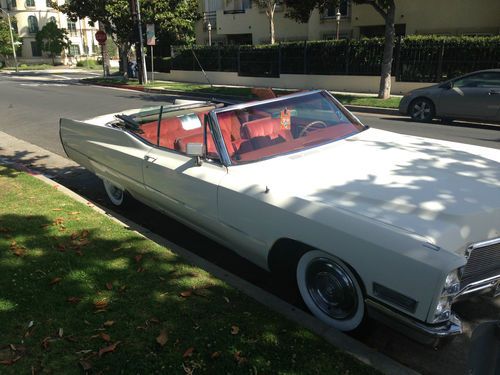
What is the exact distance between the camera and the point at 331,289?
3045mm

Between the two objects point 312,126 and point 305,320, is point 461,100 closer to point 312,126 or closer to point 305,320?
point 312,126

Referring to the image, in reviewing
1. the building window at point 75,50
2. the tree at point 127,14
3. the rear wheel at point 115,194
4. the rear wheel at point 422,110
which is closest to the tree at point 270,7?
the tree at point 127,14

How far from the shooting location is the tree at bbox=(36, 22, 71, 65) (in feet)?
204

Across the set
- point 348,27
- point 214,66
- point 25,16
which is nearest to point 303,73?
point 348,27

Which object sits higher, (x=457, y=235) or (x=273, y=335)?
(x=457, y=235)

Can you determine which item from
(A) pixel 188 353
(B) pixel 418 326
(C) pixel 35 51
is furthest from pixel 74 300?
(C) pixel 35 51

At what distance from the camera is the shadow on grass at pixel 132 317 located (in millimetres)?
2705

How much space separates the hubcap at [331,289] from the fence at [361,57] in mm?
17280

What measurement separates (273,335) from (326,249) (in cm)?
65

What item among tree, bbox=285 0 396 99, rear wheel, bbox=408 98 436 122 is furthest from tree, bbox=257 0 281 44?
rear wheel, bbox=408 98 436 122

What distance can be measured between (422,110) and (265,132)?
9.53 metres

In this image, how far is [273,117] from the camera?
13.6 ft

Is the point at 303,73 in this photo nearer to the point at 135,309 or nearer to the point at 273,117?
the point at 273,117

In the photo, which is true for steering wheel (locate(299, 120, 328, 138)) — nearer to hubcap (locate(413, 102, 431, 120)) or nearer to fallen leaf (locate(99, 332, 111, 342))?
fallen leaf (locate(99, 332, 111, 342))
